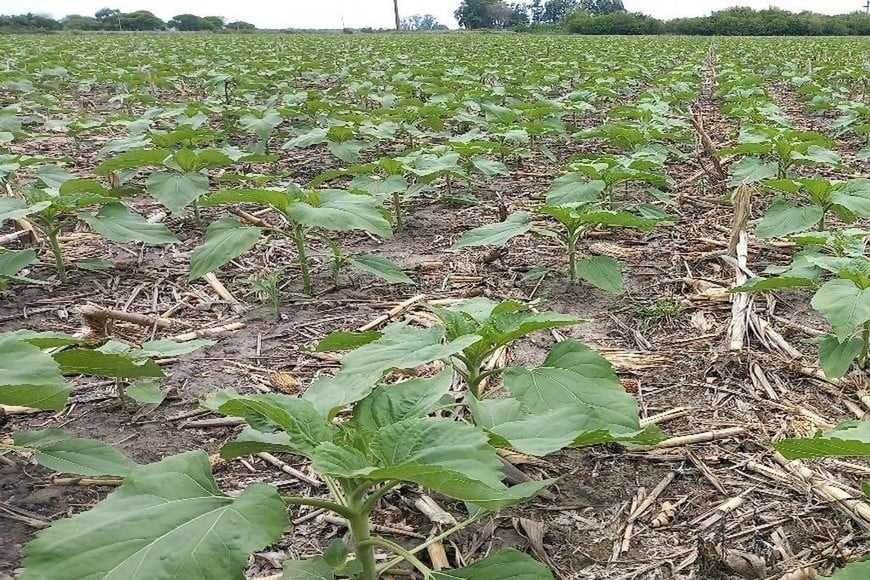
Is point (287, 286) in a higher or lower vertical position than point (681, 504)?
higher

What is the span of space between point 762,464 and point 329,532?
1.28 metres

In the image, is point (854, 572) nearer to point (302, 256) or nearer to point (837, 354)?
point (837, 354)

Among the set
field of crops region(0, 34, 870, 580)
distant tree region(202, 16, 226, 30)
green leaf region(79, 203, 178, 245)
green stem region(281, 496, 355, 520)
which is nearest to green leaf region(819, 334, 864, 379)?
field of crops region(0, 34, 870, 580)

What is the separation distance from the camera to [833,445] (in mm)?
1373

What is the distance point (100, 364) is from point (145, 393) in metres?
0.38

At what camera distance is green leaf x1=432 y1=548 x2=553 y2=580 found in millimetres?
1514

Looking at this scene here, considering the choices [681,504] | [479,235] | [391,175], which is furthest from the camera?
[391,175]

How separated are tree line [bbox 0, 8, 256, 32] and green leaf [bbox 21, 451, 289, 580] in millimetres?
54263

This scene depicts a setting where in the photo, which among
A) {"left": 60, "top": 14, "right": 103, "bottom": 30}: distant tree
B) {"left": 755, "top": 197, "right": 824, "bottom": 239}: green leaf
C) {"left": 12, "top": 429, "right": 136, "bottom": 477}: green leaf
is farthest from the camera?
{"left": 60, "top": 14, "right": 103, "bottom": 30}: distant tree

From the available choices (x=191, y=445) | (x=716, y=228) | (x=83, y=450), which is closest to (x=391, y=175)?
(x=716, y=228)

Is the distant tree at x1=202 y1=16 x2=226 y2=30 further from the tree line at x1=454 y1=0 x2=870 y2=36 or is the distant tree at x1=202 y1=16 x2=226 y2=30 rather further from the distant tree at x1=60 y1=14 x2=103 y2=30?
the tree line at x1=454 y1=0 x2=870 y2=36

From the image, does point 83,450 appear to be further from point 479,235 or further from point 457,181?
point 457,181

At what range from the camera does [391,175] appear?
15.0 ft

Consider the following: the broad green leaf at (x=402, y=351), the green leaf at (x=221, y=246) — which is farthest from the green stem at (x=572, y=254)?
the broad green leaf at (x=402, y=351)
